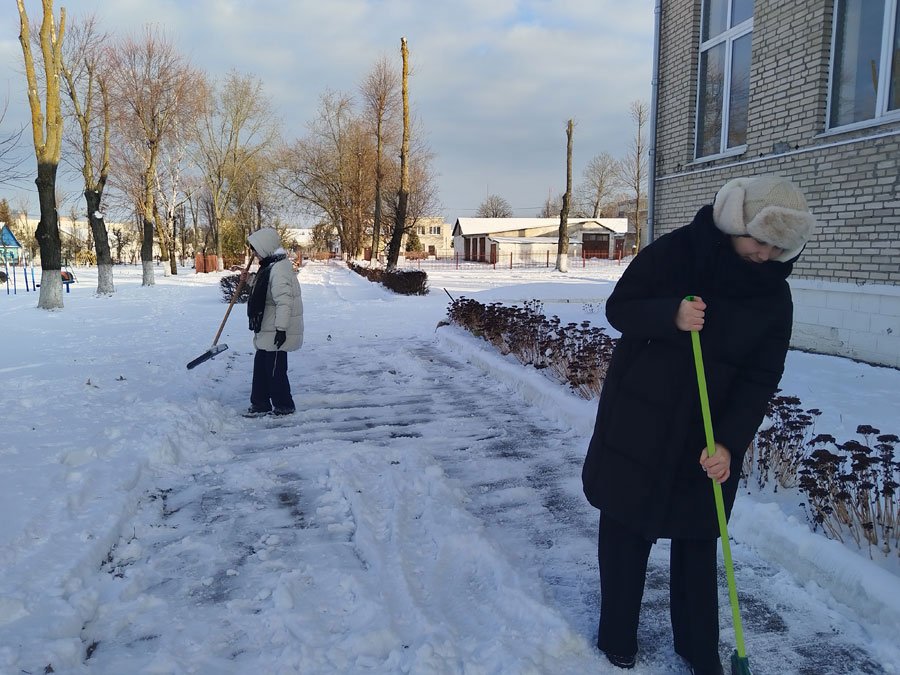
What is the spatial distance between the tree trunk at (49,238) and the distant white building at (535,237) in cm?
4503

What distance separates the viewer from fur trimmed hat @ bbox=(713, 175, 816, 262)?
195 cm

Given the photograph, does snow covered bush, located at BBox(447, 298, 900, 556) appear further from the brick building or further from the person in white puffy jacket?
the brick building

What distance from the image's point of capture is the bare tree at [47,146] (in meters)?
15.0

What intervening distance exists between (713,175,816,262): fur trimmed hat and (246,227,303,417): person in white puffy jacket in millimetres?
4504

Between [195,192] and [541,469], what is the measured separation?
46.2 m

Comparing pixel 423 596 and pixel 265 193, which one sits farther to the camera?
pixel 265 193

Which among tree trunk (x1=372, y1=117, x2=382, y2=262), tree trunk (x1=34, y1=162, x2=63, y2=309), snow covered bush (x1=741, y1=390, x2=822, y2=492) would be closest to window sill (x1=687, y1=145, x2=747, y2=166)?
snow covered bush (x1=741, y1=390, x2=822, y2=492)

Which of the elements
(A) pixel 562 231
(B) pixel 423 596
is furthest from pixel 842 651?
(A) pixel 562 231

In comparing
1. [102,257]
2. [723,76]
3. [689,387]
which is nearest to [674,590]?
[689,387]

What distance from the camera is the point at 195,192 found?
148 ft

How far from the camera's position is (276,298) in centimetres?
584

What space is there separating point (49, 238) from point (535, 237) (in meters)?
56.1

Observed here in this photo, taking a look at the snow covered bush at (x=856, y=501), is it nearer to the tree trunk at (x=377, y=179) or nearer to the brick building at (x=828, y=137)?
the brick building at (x=828, y=137)

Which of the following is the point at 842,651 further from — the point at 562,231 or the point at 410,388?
the point at 562,231
